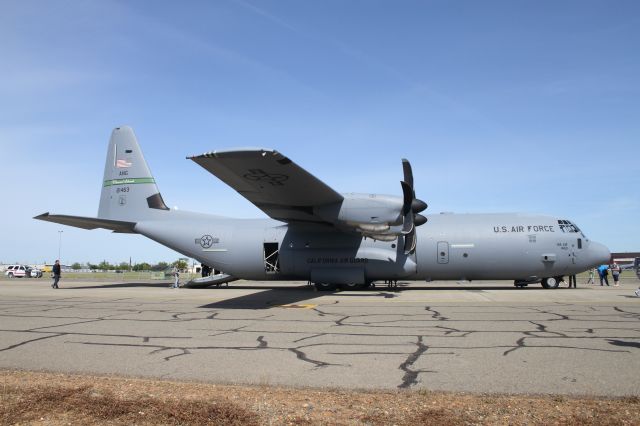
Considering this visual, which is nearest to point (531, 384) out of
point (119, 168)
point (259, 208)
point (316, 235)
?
point (259, 208)

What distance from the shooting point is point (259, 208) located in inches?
714

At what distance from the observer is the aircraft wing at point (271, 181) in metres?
12.2

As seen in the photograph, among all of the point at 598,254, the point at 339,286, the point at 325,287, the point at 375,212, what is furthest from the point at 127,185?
the point at 598,254

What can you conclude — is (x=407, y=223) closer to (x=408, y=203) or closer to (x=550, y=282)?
(x=408, y=203)

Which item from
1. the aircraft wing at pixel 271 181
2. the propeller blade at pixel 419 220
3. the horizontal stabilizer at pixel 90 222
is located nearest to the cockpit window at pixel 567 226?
the propeller blade at pixel 419 220

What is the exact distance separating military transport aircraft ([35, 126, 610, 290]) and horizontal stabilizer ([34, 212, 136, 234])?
0.15ft

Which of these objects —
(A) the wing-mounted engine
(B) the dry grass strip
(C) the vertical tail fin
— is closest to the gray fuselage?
(A) the wing-mounted engine

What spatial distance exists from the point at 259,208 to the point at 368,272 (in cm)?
559

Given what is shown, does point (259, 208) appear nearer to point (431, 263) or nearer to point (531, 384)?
point (431, 263)

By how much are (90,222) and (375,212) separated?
1397cm

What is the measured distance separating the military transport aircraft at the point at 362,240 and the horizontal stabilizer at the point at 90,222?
5 cm

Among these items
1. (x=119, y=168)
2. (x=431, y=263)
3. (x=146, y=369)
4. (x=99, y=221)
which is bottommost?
(x=146, y=369)

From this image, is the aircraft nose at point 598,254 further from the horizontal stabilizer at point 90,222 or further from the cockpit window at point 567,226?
the horizontal stabilizer at point 90,222

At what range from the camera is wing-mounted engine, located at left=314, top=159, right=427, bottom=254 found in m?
16.2
